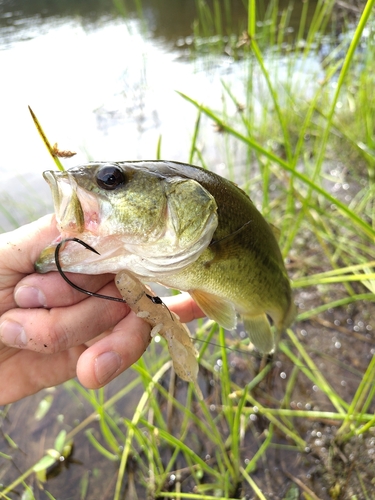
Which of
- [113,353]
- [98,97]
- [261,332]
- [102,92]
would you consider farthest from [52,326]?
[102,92]

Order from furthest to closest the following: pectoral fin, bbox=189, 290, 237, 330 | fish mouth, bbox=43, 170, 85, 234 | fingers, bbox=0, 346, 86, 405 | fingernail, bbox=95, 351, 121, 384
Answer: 1. fingers, bbox=0, 346, 86, 405
2. pectoral fin, bbox=189, 290, 237, 330
3. fingernail, bbox=95, 351, 121, 384
4. fish mouth, bbox=43, 170, 85, 234

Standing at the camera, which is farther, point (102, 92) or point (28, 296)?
point (102, 92)

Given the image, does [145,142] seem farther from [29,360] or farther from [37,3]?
[37,3]

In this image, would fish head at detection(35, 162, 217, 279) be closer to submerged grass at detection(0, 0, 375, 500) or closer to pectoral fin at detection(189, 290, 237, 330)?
pectoral fin at detection(189, 290, 237, 330)

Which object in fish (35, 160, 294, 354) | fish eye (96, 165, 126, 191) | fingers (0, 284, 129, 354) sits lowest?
fingers (0, 284, 129, 354)

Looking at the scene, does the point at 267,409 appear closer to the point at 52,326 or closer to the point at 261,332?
the point at 261,332

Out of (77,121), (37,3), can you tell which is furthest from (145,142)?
(37,3)

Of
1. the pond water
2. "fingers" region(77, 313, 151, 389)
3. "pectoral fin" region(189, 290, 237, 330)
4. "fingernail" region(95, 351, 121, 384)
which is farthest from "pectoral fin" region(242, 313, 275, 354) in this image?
the pond water

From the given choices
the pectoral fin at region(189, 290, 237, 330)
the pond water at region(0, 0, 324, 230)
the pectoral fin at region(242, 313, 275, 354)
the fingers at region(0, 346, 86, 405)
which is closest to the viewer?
the pectoral fin at region(189, 290, 237, 330)
